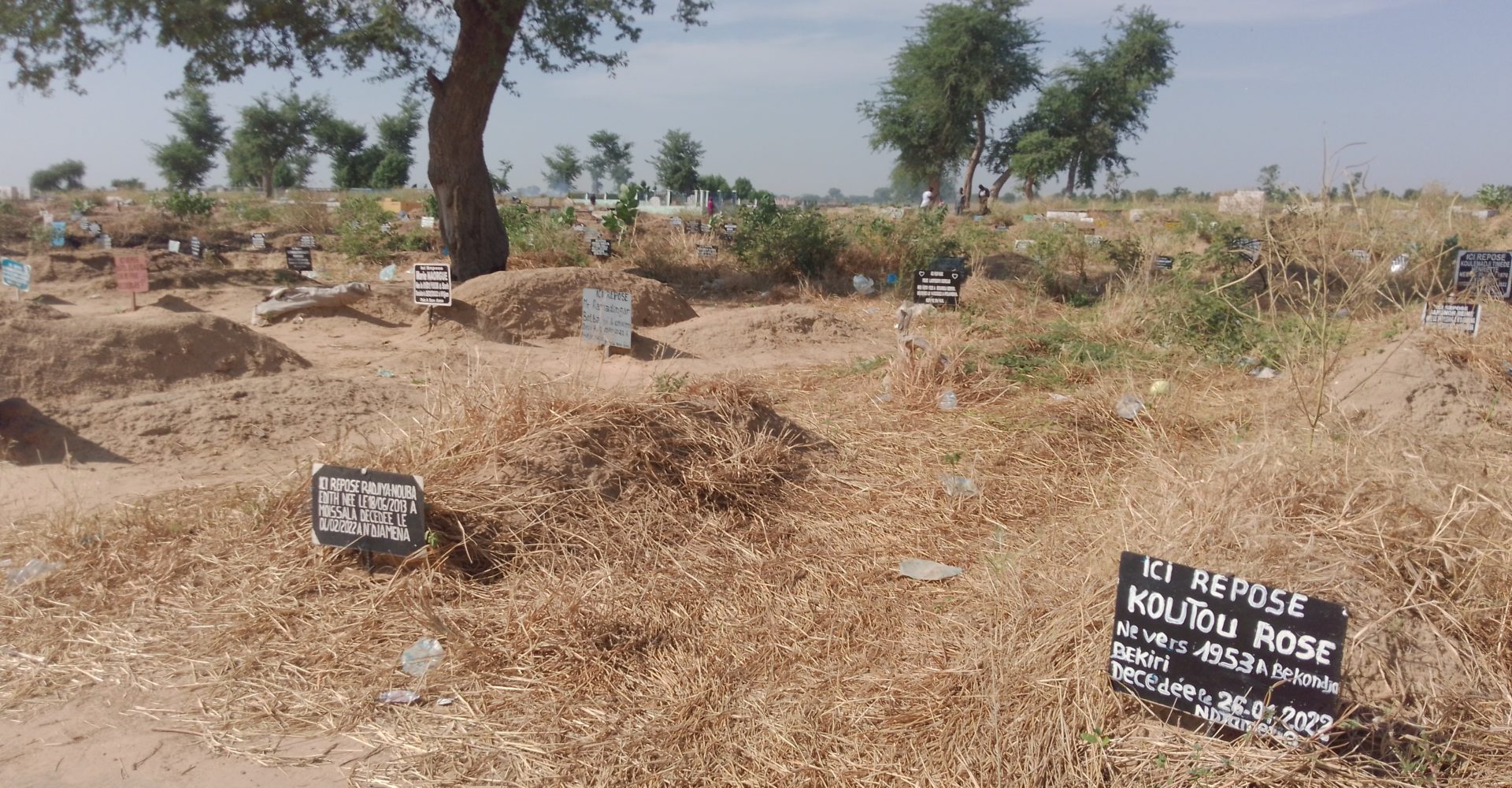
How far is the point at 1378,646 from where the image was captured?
250cm

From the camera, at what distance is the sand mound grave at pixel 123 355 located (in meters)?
5.90

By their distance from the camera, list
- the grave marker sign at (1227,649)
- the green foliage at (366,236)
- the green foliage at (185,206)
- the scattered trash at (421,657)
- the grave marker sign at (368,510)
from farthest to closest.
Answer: the green foliage at (185,206)
the green foliage at (366,236)
the grave marker sign at (368,510)
the scattered trash at (421,657)
the grave marker sign at (1227,649)

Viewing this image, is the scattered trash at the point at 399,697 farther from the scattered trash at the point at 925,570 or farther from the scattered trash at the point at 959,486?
the scattered trash at the point at 959,486

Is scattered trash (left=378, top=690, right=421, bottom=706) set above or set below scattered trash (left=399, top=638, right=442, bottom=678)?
below

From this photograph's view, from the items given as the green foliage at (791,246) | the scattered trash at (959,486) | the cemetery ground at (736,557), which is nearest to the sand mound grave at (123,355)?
the cemetery ground at (736,557)

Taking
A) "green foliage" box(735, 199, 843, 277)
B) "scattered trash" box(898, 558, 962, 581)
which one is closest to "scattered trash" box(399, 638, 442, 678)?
"scattered trash" box(898, 558, 962, 581)

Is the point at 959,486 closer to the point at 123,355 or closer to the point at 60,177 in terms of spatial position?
the point at 123,355

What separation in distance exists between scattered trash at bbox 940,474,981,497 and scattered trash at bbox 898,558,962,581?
744 mm

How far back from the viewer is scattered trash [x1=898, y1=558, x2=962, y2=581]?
12.4 ft

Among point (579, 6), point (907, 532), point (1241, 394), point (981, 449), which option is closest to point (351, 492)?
point (907, 532)

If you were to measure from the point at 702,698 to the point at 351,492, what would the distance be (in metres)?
1.66

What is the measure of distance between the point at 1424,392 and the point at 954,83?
2500cm

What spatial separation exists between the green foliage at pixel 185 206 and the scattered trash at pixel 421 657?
18845mm

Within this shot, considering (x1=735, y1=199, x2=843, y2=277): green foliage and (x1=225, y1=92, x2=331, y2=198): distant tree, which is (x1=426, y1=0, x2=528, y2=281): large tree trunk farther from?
(x1=225, y1=92, x2=331, y2=198): distant tree
